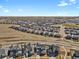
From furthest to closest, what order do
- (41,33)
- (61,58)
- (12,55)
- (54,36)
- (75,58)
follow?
(41,33) < (54,36) < (12,55) < (75,58) < (61,58)

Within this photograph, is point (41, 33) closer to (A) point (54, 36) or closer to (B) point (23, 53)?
(A) point (54, 36)

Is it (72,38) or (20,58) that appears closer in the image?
(20,58)

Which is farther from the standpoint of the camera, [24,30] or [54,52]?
[24,30]

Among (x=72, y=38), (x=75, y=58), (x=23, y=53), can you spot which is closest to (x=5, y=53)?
(x=23, y=53)

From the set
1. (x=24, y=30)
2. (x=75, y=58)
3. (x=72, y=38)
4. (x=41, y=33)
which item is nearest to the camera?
(x=75, y=58)

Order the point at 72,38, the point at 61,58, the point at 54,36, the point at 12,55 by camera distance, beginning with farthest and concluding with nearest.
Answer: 1. the point at 54,36
2. the point at 72,38
3. the point at 12,55
4. the point at 61,58

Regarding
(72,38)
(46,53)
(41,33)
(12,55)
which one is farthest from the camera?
(41,33)

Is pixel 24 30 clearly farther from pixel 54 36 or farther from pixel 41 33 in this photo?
pixel 54 36

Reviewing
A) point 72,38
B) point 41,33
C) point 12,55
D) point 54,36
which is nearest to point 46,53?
point 12,55
